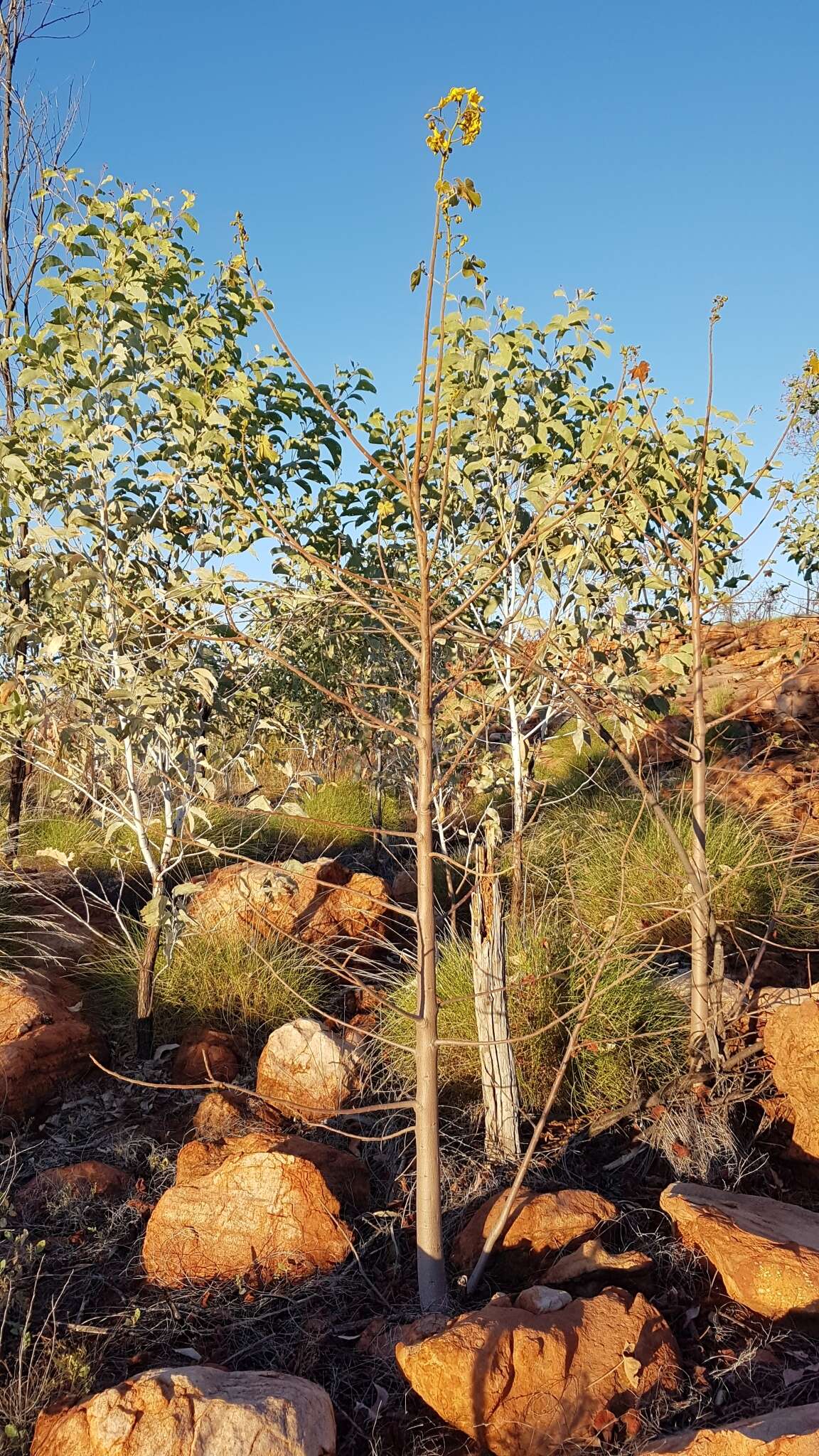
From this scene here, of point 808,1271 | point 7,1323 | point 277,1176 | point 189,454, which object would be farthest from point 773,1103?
point 189,454

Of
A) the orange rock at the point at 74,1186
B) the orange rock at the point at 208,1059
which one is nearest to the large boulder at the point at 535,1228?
the orange rock at the point at 74,1186

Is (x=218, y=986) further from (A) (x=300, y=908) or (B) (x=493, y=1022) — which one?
(B) (x=493, y=1022)

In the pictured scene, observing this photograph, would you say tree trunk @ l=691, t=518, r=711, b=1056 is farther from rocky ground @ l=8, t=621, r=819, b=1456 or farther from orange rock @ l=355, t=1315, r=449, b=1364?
orange rock @ l=355, t=1315, r=449, b=1364

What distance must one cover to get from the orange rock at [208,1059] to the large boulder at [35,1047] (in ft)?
1.35

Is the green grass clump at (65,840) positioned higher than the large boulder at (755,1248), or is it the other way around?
the green grass clump at (65,840)

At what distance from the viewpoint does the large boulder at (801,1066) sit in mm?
3531

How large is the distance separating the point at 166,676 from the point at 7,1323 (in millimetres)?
2360

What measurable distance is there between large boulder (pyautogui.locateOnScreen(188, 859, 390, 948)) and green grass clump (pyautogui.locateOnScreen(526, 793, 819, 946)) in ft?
2.96

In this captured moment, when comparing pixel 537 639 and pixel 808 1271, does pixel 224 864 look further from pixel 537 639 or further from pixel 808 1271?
pixel 808 1271

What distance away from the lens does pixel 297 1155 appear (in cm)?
334

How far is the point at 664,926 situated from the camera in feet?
16.1

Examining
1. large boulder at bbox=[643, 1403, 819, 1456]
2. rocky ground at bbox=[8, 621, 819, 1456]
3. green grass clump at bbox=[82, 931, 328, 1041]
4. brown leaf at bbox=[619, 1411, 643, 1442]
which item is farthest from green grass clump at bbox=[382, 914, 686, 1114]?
large boulder at bbox=[643, 1403, 819, 1456]

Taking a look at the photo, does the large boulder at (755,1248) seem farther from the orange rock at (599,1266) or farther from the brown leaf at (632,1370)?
the brown leaf at (632,1370)

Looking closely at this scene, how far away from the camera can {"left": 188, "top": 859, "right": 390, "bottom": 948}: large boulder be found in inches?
205
